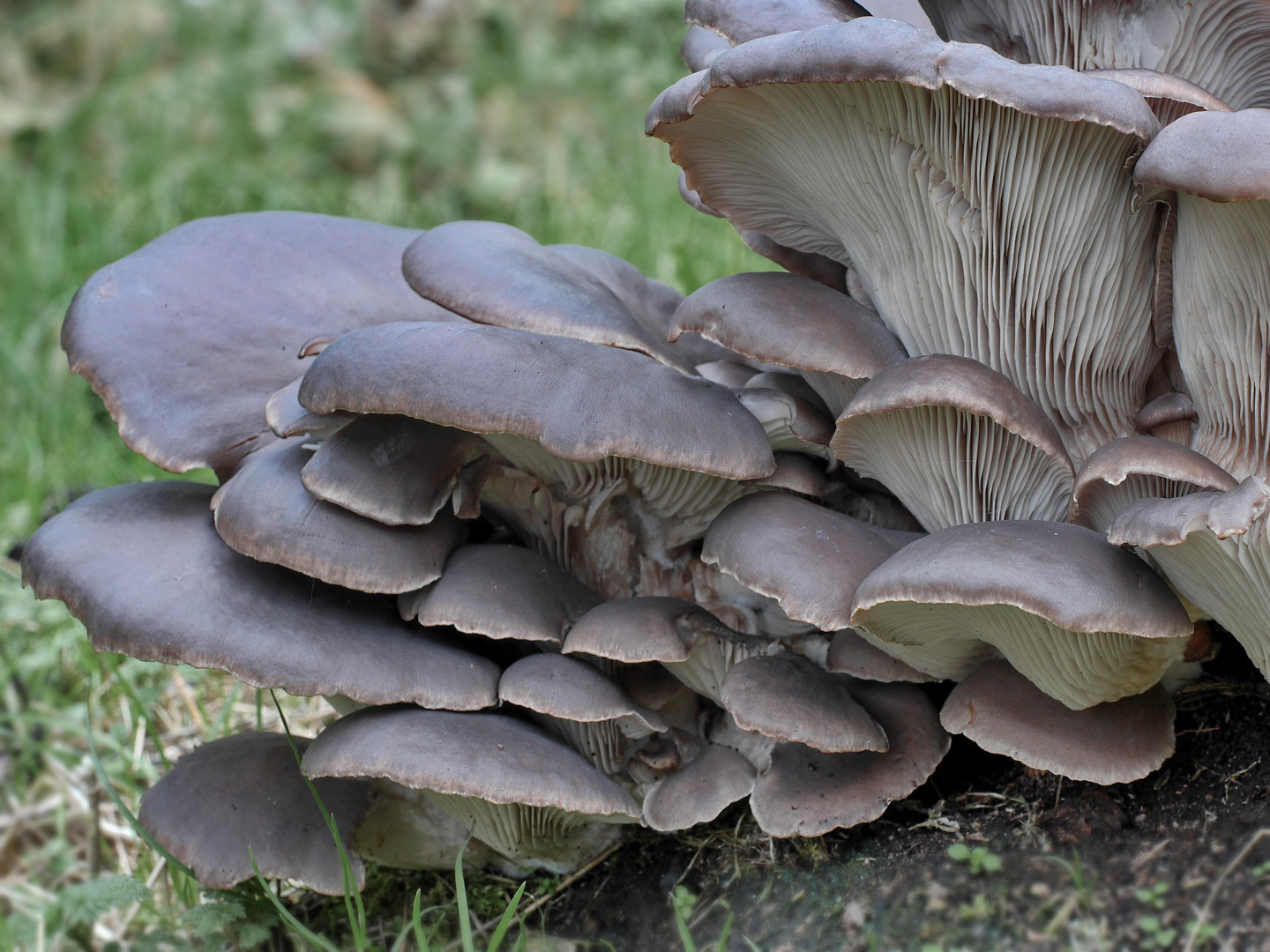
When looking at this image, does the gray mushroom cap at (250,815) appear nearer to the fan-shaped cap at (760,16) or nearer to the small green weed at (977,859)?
the small green weed at (977,859)

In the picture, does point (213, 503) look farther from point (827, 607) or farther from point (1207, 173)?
point (1207, 173)

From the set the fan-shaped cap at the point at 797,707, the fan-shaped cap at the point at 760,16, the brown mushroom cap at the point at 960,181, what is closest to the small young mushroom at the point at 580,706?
the fan-shaped cap at the point at 797,707

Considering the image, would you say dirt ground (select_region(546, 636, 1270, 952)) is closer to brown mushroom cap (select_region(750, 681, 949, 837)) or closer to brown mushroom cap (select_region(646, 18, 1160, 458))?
brown mushroom cap (select_region(750, 681, 949, 837))

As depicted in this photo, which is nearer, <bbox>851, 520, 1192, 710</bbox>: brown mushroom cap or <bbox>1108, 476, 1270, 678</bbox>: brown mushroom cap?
<bbox>1108, 476, 1270, 678</bbox>: brown mushroom cap

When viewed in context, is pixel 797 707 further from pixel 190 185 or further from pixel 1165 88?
pixel 190 185

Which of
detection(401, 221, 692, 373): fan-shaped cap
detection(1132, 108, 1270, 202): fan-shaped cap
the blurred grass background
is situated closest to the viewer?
detection(1132, 108, 1270, 202): fan-shaped cap

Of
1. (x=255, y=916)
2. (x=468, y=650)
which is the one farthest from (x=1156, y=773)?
(x=255, y=916)

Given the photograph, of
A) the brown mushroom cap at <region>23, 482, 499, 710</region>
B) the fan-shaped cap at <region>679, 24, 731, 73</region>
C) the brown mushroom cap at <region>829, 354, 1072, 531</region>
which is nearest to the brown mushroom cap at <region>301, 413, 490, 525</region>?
the brown mushroom cap at <region>23, 482, 499, 710</region>
